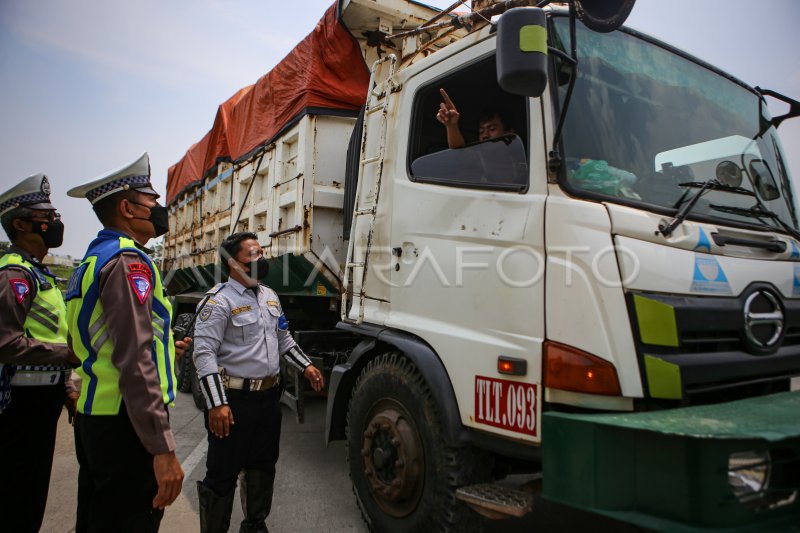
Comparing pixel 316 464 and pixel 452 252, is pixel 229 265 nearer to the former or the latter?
pixel 452 252

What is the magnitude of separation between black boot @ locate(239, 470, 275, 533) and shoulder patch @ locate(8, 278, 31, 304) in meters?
1.40

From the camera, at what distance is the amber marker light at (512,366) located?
78.0 inches

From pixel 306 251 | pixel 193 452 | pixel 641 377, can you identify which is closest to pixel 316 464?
pixel 193 452

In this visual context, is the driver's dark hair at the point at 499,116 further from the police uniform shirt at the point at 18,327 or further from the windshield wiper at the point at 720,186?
the police uniform shirt at the point at 18,327

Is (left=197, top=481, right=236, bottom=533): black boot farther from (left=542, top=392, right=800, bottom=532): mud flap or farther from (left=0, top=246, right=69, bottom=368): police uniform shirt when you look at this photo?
(left=542, top=392, right=800, bottom=532): mud flap

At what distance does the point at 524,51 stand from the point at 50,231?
250cm

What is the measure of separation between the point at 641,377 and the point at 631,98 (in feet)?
4.33

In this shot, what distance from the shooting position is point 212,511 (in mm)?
2494

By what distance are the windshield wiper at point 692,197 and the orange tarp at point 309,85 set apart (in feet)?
8.82

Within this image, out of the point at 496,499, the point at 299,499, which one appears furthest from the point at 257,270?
the point at 496,499

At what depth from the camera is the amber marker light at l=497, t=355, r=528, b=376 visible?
6.50ft

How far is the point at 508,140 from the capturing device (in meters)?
2.29

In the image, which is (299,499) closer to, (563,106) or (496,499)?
(496,499)

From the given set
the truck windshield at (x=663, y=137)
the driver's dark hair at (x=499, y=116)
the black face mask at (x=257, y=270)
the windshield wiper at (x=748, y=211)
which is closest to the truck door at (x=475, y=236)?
the driver's dark hair at (x=499, y=116)
